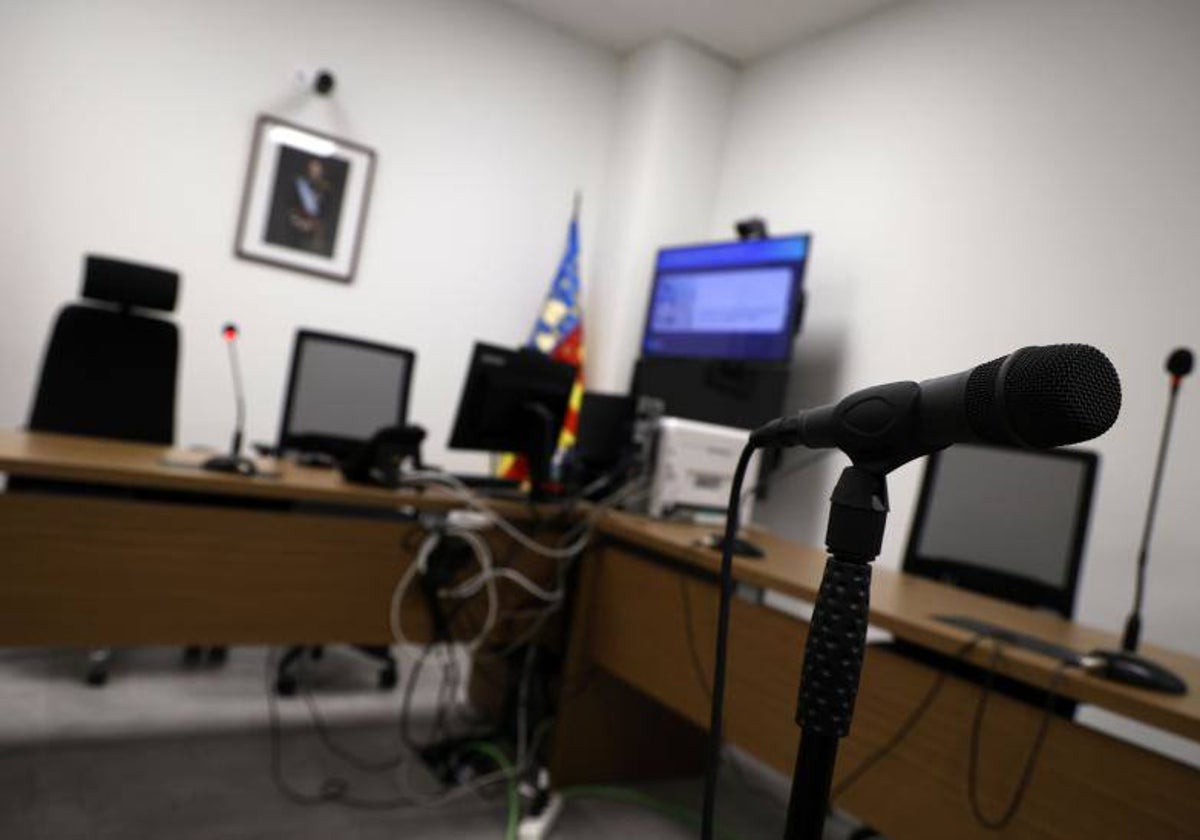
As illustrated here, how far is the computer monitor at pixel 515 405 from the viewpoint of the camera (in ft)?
7.30

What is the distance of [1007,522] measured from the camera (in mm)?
2158

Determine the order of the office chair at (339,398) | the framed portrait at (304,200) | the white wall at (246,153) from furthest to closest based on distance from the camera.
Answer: the framed portrait at (304,200) < the white wall at (246,153) < the office chair at (339,398)

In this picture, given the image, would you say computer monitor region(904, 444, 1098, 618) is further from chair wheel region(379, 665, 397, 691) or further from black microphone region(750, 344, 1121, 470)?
chair wheel region(379, 665, 397, 691)

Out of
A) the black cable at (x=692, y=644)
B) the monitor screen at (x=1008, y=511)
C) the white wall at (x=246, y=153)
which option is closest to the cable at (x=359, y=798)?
the black cable at (x=692, y=644)

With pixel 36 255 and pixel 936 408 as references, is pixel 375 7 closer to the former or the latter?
pixel 36 255

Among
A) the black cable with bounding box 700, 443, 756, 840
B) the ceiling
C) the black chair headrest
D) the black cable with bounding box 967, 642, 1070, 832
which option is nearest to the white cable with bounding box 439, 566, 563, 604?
the black cable with bounding box 967, 642, 1070, 832

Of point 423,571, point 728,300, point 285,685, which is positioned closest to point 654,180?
point 728,300

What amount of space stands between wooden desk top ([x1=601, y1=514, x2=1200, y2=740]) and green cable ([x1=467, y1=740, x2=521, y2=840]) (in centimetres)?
77

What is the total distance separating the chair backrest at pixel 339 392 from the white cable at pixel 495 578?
0.81 meters

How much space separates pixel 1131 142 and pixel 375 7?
10.4ft

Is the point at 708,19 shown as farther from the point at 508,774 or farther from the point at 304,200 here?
→ the point at 508,774

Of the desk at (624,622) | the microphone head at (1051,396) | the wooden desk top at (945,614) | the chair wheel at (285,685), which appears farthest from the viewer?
the chair wheel at (285,685)

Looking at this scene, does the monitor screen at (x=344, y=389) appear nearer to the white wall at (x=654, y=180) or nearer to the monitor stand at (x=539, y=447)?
the monitor stand at (x=539, y=447)

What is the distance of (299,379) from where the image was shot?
288 centimetres
